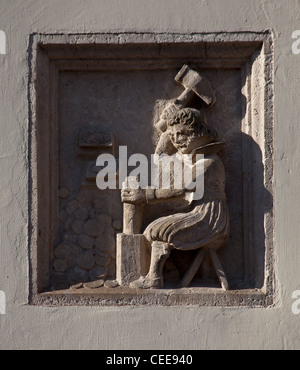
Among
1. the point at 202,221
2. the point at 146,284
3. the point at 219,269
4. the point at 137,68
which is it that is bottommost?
the point at 146,284

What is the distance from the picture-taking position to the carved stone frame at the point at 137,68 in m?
4.30

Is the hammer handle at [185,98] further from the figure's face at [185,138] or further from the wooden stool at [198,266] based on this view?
the wooden stool at [198,266]

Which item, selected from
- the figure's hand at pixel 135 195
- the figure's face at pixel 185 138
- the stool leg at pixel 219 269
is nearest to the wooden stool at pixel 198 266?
the stool leg at pixel 219 269

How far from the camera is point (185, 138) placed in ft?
14.4

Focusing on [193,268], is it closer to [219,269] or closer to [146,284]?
[219,269]

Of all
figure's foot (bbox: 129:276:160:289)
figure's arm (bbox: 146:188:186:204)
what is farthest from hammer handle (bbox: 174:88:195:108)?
figure's foot (bbox: 129:276:160:289)

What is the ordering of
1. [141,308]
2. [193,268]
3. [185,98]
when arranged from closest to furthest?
1. [141,308]
2. [193,268]
3. [185,98]

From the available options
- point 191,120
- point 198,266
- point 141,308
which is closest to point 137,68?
point 191,120

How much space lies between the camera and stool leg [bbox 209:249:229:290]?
14.2ft

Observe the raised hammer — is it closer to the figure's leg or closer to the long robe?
the long robe

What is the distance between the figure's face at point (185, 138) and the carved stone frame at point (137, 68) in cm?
35

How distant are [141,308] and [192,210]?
739mm

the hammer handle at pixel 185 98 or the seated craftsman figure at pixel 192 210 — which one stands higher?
the hammer handle at pixel 185 98

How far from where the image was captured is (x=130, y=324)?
14.0 feet
